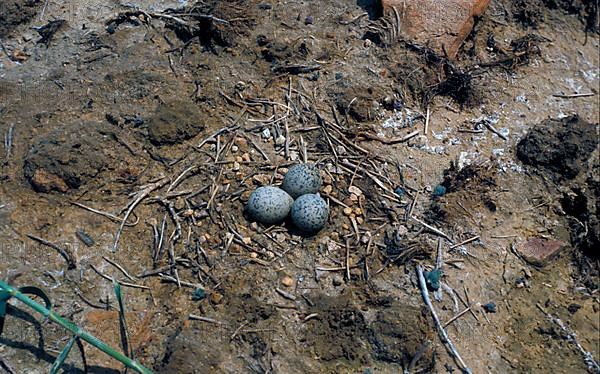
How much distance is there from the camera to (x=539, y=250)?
4.00 meters

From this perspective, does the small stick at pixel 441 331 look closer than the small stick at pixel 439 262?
Yes

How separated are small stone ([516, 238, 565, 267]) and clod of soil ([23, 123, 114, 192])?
273 cm

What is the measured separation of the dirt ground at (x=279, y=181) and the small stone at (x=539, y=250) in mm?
21

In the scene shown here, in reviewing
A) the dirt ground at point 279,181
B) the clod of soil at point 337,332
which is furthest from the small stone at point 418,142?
the clod of soil at point 337,332

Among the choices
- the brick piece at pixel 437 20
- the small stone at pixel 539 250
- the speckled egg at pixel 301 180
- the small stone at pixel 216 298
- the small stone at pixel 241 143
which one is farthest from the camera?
the brick piece at pixel 437 20

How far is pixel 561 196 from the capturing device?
4305 millimetres

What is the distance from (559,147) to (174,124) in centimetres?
269

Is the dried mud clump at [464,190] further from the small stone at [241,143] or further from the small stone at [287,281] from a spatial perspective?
the small stone at [241,143]

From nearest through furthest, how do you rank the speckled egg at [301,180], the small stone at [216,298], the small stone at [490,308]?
1. the small stone at [216,298]
2. the small stone at [490,308]
3. the speckled egg at [301,180]

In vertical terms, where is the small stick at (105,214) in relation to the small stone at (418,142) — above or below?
below

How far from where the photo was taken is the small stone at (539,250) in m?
3.96

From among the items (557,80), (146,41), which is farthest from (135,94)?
(557,80)

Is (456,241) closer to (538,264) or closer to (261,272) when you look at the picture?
(538,264)

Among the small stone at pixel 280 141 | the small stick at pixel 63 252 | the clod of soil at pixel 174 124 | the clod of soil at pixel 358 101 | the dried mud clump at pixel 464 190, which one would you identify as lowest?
the small stick at pixel 63 252
